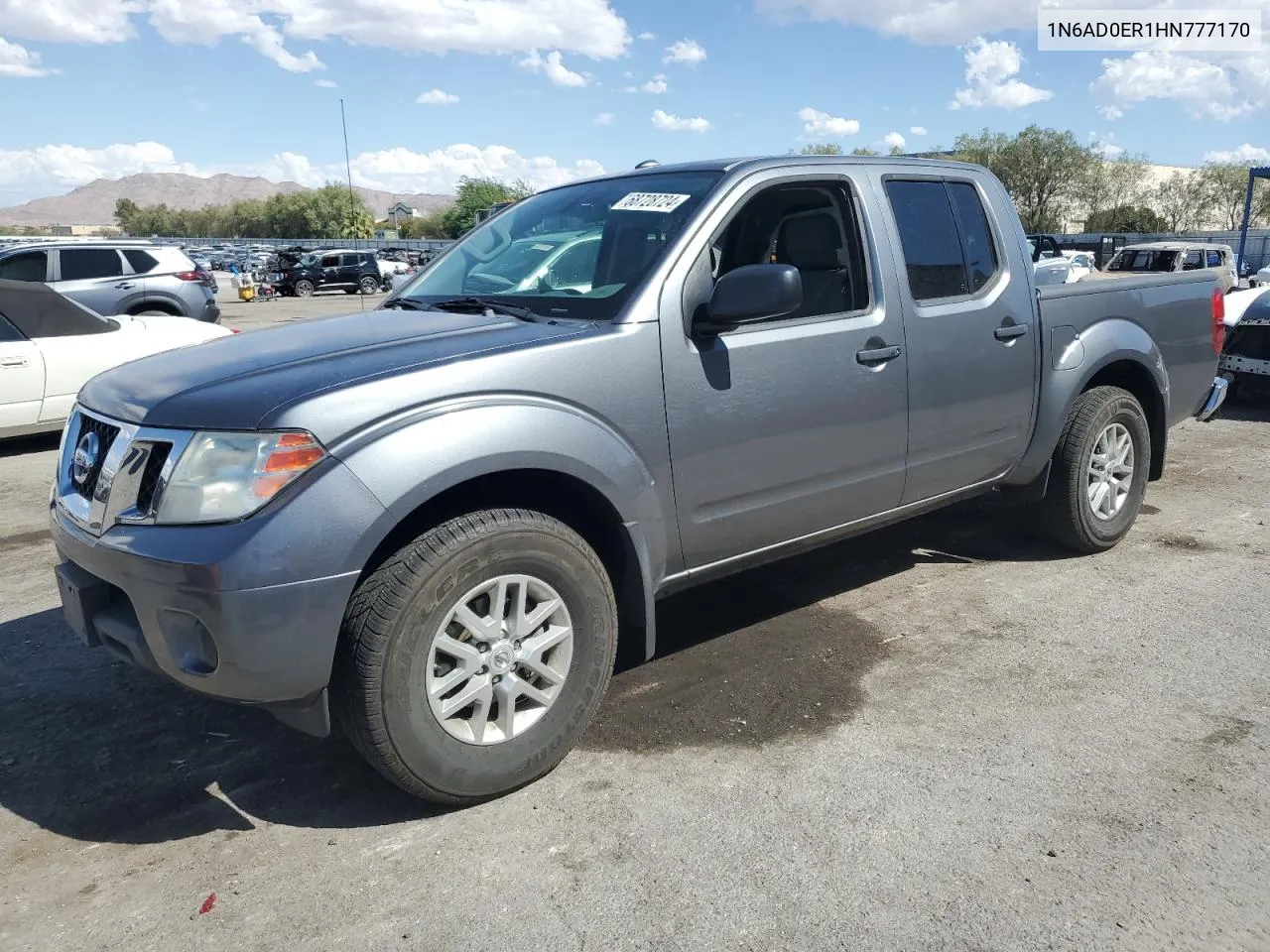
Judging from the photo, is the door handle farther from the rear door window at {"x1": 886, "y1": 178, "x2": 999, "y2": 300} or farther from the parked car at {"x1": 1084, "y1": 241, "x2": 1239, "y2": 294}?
the parked car at {"x1": 1084, "y1": 241, "x2": 1239, "y2": 294}

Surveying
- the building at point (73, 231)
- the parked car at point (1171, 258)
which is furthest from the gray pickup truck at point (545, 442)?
the building at point (73, 231)

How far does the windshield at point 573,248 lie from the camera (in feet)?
11.4

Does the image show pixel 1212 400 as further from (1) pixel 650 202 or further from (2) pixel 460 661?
(2) pixel 460 661

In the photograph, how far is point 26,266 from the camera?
14070 millimetres

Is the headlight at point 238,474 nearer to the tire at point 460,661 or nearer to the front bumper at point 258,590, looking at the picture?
the front bumper at point 258,590

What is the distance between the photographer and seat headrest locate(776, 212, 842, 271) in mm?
4008

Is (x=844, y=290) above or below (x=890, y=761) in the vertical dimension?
above

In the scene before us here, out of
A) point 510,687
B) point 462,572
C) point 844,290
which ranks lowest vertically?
point 510,687

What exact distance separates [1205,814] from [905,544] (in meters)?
2.73

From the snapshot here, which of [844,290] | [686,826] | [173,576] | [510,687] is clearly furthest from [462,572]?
[844,290]

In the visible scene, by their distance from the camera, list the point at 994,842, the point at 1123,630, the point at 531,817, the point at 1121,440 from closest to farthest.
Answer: the point at 994,842
the point at 531,817
the point at 1123,630
the point at 1121,440

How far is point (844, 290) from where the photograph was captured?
3949 mm

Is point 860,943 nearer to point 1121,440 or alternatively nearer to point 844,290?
point 844,290

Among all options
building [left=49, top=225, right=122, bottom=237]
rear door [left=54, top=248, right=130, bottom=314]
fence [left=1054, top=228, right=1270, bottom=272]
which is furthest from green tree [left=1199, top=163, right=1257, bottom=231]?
building [left=49, top=225, right=122, bottom=237]
